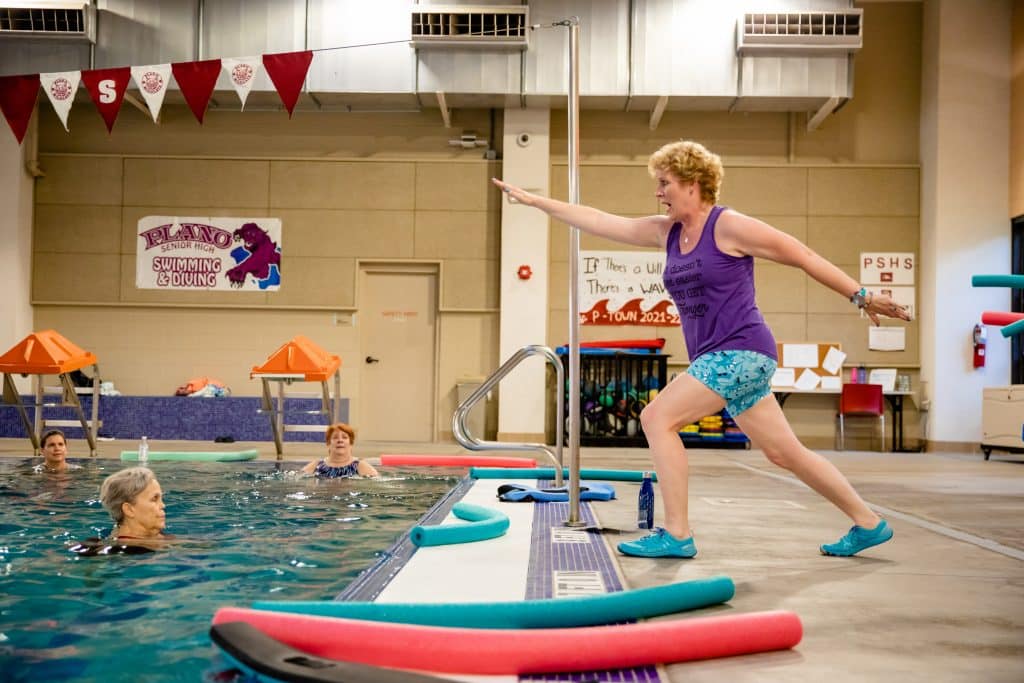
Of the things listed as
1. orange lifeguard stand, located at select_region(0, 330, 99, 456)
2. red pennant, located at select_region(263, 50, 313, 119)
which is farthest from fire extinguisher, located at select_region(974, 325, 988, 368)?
orange lifeguard stand, located at select_region(0, 330, 99, 456)

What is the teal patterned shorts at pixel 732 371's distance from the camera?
313 centimetres

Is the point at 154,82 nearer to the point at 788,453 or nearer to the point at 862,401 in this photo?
the point at 788,453

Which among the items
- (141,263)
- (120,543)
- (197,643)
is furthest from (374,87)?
(197,643)

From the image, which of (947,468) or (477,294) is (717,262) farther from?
(477,294)

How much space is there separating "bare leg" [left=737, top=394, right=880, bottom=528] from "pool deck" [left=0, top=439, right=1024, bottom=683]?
0.24 meters

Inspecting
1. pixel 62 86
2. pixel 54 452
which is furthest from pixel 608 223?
pixel 62 86

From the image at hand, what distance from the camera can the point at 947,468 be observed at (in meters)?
8.59

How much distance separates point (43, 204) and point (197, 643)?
12.1m

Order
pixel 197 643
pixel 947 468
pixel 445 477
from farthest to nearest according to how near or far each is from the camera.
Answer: pixel 947 468 → pixel 445 477 → pixel 197 643

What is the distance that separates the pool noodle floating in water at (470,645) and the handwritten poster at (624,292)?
10350 mm

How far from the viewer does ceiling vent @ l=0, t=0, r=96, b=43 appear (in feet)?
37.1

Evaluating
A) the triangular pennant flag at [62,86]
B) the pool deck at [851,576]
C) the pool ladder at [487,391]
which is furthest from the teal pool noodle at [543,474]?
the triangular pennant flag at [62,86]

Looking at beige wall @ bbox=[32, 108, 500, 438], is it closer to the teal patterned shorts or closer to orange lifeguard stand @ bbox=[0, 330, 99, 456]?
orange lifeguard stand @ bbox=[0, 330, 99, 456]

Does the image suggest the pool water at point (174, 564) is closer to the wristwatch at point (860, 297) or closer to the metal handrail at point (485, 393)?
the metal handrail at point (485, 393)
